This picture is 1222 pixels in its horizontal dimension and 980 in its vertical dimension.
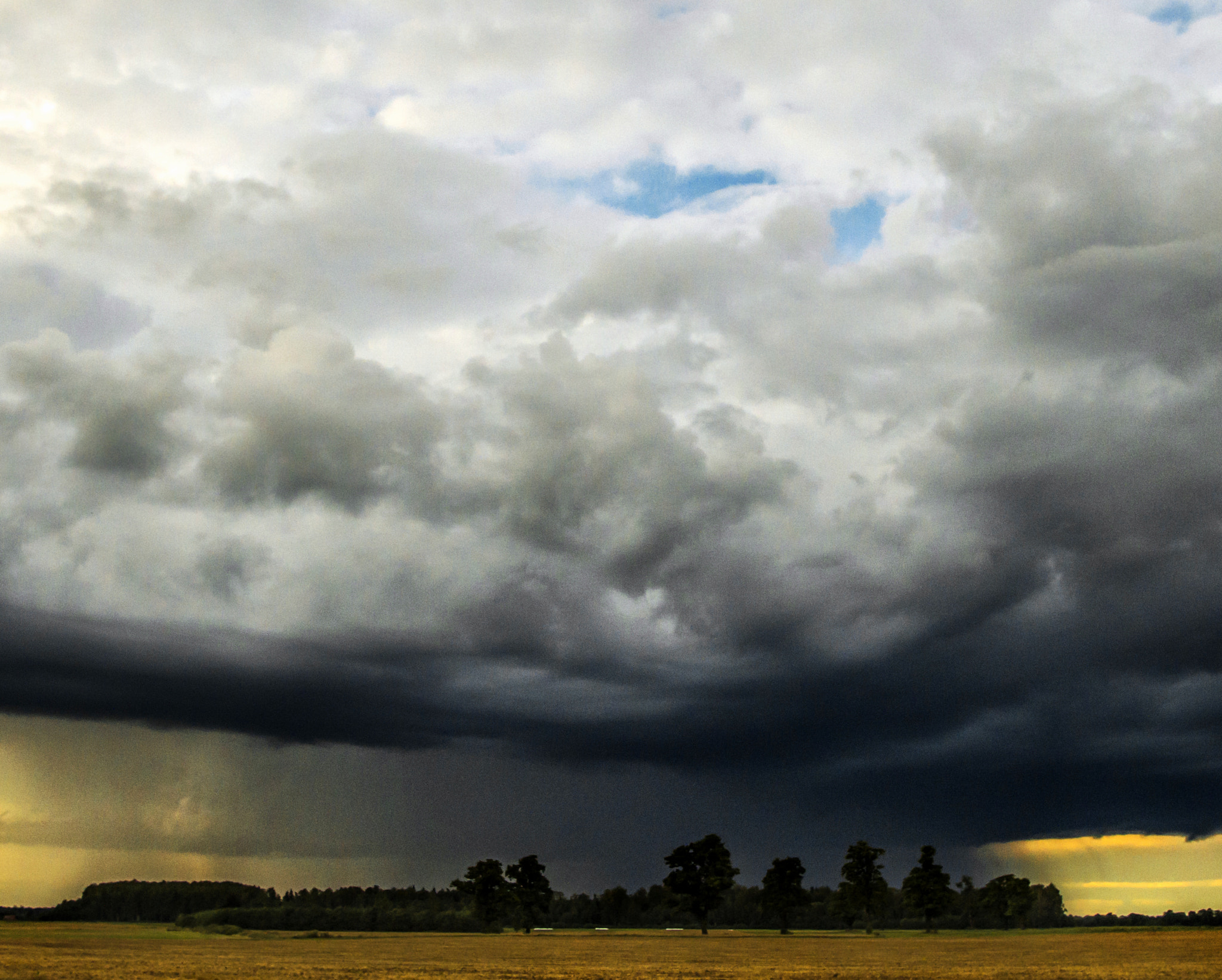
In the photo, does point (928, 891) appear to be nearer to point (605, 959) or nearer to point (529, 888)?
point (529, 888)

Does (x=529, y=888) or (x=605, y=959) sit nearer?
(x=605, y=959)

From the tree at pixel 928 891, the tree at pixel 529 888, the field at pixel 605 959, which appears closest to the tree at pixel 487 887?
the tree at pixel 529 888

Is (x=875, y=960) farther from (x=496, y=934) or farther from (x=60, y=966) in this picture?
(x=496, y=934)

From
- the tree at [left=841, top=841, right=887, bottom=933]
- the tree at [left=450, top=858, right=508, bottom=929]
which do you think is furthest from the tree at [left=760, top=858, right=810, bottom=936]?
the tree at [left=450, top=858, right=508, bottom=929]

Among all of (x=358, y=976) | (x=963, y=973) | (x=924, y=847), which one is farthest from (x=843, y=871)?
(x=358, y=976)

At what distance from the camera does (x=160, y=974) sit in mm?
58562

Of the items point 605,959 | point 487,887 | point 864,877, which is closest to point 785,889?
point 864,877

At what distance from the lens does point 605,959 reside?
83438 mm

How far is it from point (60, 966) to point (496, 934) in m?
117

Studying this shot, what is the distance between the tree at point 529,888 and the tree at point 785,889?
36.9m

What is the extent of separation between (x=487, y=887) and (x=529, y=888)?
7.27 meters

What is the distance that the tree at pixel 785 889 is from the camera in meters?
173

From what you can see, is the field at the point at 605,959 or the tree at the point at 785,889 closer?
the field at the point at 605,959

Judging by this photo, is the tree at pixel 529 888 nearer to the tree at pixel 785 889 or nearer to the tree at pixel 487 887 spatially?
the tree at pixel 487 887
